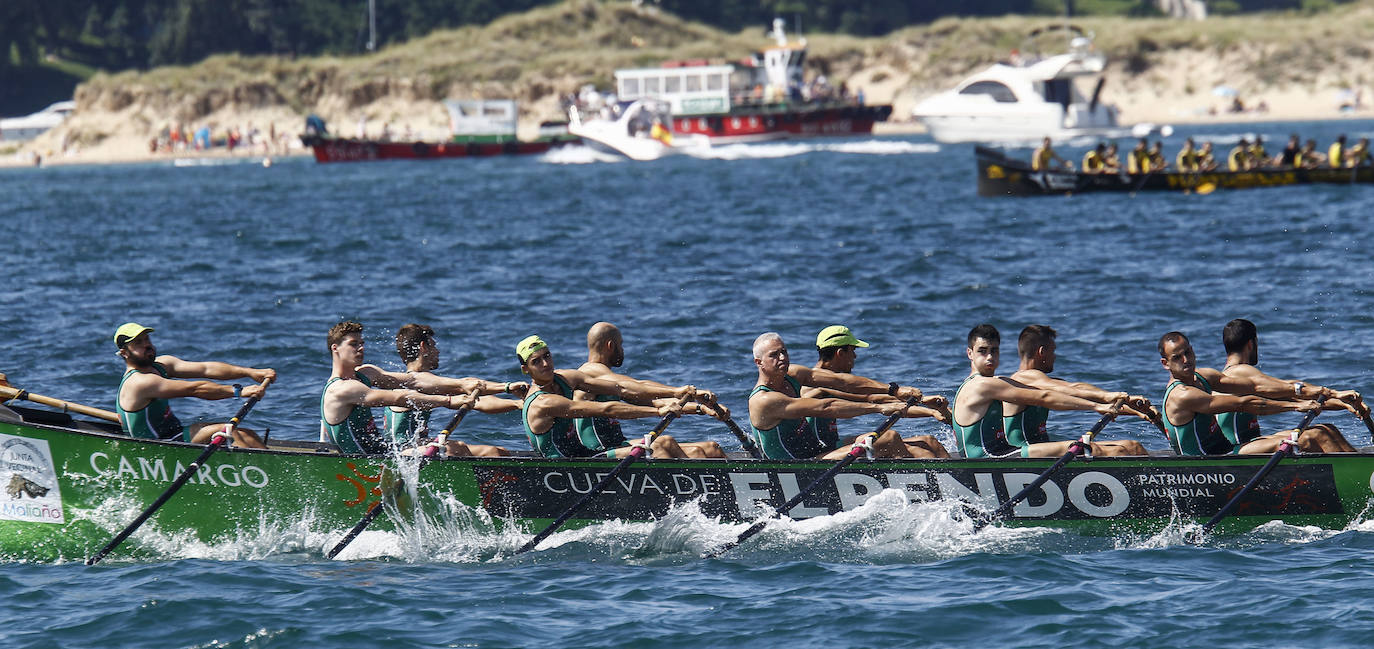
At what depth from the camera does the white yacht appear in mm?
80312

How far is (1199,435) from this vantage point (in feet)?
42.4

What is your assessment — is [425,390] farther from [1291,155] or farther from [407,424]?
[1291,155]

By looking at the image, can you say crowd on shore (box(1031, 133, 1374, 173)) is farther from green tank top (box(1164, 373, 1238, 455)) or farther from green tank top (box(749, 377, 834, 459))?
green tank top (box(749, 377, 834, 459))

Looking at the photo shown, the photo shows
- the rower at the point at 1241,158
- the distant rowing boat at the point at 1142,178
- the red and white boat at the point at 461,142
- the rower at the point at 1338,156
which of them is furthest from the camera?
the red and white boat at the point at 461,142

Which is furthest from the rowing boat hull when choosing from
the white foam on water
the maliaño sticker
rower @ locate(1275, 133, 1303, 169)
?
the white foam on water

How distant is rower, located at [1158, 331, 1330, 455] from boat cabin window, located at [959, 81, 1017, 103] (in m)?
70.2

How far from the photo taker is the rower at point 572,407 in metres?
12.6

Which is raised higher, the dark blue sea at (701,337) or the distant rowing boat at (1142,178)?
the distant rowing boat at (1142,178)

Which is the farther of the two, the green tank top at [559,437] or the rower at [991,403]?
the green tank top at [559,437]

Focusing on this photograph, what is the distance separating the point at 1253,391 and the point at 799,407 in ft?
12.7

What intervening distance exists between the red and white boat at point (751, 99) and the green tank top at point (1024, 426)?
2785 inches

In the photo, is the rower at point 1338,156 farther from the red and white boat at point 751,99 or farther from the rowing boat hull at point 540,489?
the red and white boat at point 751,99

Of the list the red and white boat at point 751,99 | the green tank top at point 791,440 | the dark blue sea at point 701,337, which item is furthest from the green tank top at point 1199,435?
the red and white boat at point 751,99

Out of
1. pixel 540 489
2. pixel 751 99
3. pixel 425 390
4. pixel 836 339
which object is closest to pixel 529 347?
pixel 540 489
